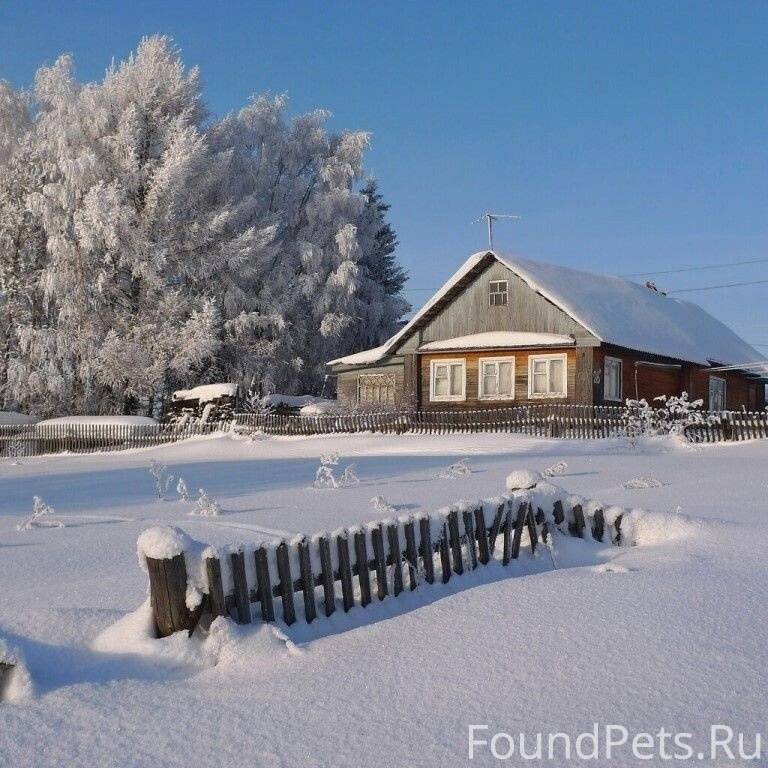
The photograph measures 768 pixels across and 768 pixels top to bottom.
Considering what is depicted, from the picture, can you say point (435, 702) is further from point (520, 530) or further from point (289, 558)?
point (520, 530)

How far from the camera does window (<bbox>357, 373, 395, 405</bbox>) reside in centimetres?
3709

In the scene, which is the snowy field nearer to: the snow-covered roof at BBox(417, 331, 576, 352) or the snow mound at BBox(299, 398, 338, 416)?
the snow-covered roof at BBox(417, 331, 576, 352)

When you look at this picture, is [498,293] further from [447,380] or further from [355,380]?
[355,380]

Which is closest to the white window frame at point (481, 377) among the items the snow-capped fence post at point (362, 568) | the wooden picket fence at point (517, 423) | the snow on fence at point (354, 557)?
the wooden picket fence at point (517, 423)

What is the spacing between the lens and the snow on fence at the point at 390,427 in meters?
24.1

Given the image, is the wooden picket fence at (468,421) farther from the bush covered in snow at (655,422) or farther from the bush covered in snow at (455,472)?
the bush covered in snow at (455,472)

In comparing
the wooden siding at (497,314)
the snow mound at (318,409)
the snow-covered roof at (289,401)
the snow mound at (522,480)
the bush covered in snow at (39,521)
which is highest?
the wooden siding at (497,314)

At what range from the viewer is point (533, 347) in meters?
30.9

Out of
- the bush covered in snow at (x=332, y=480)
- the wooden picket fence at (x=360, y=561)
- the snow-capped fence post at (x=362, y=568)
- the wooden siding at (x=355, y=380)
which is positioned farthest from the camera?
the wooden siding at (x=355, y=380)

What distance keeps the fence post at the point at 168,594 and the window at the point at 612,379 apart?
2645 centimetres

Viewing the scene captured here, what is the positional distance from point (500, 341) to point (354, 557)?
25204mm

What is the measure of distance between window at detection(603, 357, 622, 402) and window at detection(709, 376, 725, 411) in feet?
24.5

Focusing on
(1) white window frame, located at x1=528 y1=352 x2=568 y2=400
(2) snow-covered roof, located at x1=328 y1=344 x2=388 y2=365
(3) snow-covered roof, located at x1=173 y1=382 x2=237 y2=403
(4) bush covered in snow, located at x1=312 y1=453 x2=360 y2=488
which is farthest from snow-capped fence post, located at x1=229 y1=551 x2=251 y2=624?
(2) snow-covered roof, located at x1=328 y1=344 x2=388 y2=365

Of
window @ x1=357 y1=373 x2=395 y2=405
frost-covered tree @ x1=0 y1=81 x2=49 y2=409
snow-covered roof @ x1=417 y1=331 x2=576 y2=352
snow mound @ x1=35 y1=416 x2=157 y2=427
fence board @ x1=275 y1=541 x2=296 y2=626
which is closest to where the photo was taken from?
fence board @ x1=275 y1=541 x2=296 y2=626
